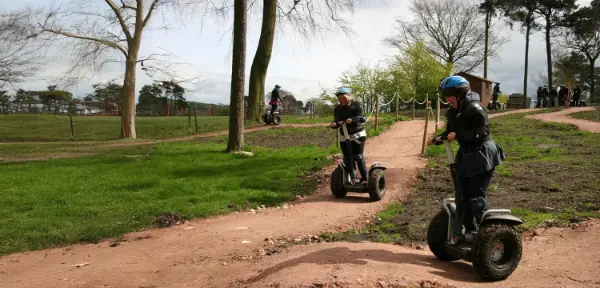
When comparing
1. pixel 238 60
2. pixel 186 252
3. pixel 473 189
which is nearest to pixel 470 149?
pixel 473 189

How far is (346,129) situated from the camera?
9.34 meters

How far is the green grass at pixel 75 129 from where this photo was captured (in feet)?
88.3

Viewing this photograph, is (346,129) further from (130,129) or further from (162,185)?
(130,129)

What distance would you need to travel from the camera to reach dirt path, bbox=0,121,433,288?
5707 millimetres

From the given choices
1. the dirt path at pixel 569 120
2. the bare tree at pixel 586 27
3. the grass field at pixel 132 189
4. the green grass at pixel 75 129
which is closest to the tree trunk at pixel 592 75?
the bare tree at pixel 586 27

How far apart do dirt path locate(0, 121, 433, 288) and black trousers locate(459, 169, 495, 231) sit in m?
2.55

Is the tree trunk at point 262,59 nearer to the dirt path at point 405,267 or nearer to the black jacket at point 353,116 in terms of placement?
the black jacket at point 353,116

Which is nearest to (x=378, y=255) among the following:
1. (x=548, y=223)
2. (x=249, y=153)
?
(x=548, y=223)

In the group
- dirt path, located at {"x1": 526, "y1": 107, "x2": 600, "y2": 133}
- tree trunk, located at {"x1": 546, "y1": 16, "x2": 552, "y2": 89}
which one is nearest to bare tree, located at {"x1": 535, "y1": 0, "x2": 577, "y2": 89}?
tree trunk, located at {"x1": 546, "y1": 16, "x2": 552, "y2": 89}

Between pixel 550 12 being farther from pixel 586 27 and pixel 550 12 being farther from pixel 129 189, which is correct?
pixel 129 189

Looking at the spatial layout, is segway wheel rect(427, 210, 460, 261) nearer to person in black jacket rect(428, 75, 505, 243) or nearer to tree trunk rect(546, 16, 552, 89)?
person in black jacket rect(428, 75, 505, 243)

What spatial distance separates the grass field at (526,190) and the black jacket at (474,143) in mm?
1796

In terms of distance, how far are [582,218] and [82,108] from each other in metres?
40.1

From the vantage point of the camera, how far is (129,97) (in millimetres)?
24375
